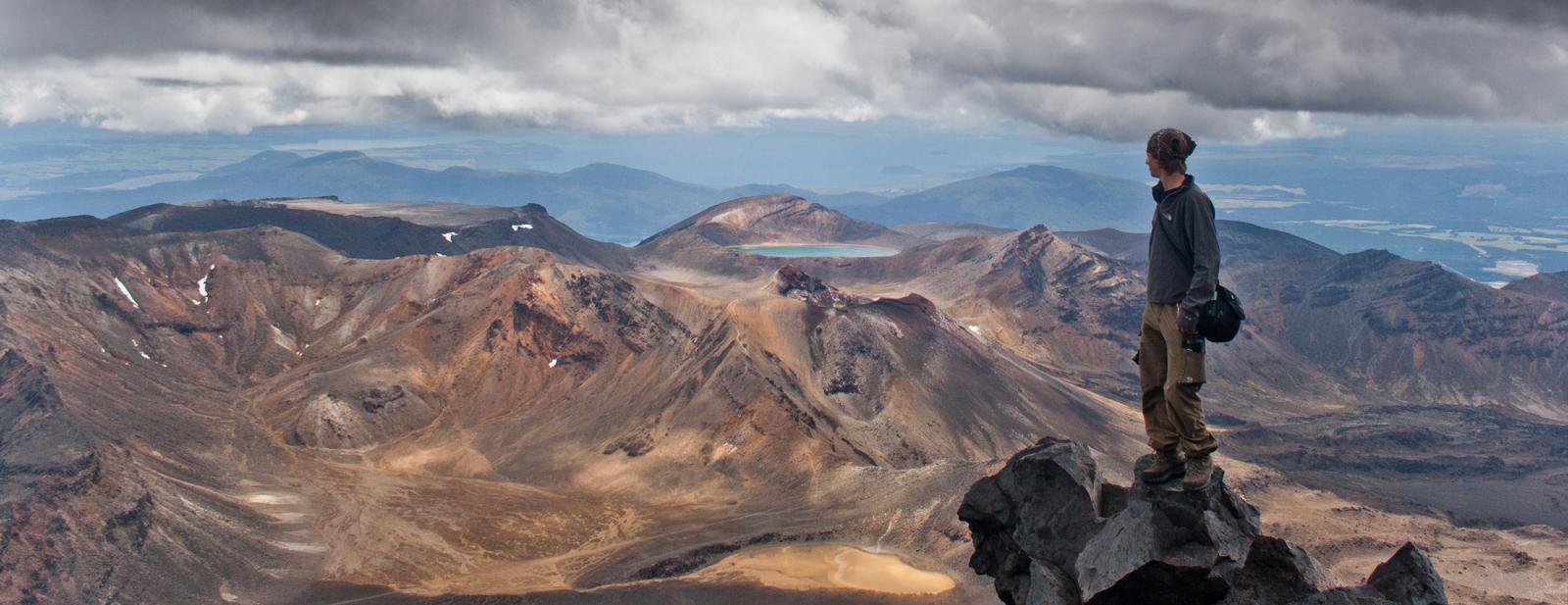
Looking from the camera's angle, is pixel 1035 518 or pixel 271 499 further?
pixel 271 499

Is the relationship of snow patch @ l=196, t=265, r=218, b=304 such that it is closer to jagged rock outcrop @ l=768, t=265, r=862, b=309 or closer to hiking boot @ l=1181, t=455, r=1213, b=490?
jagged rock outcrop @ l=768, t=265, r=862, b=309

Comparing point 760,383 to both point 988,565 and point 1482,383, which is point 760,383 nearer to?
point 988,565

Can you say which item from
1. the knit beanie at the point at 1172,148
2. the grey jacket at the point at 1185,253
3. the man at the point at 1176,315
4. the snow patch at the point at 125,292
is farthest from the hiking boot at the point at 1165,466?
the snow patch at the point at 125,292

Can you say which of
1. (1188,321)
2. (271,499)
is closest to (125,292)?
(271,499)

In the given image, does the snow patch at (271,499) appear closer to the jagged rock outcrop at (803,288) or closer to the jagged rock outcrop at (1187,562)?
the jagged rock outcrop at (803,288)

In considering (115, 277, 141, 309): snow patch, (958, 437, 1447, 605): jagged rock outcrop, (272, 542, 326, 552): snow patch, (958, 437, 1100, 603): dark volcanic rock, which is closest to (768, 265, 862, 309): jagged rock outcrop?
(272, 542, 326, 552): snow patch

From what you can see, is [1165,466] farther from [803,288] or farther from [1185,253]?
[803,288]
